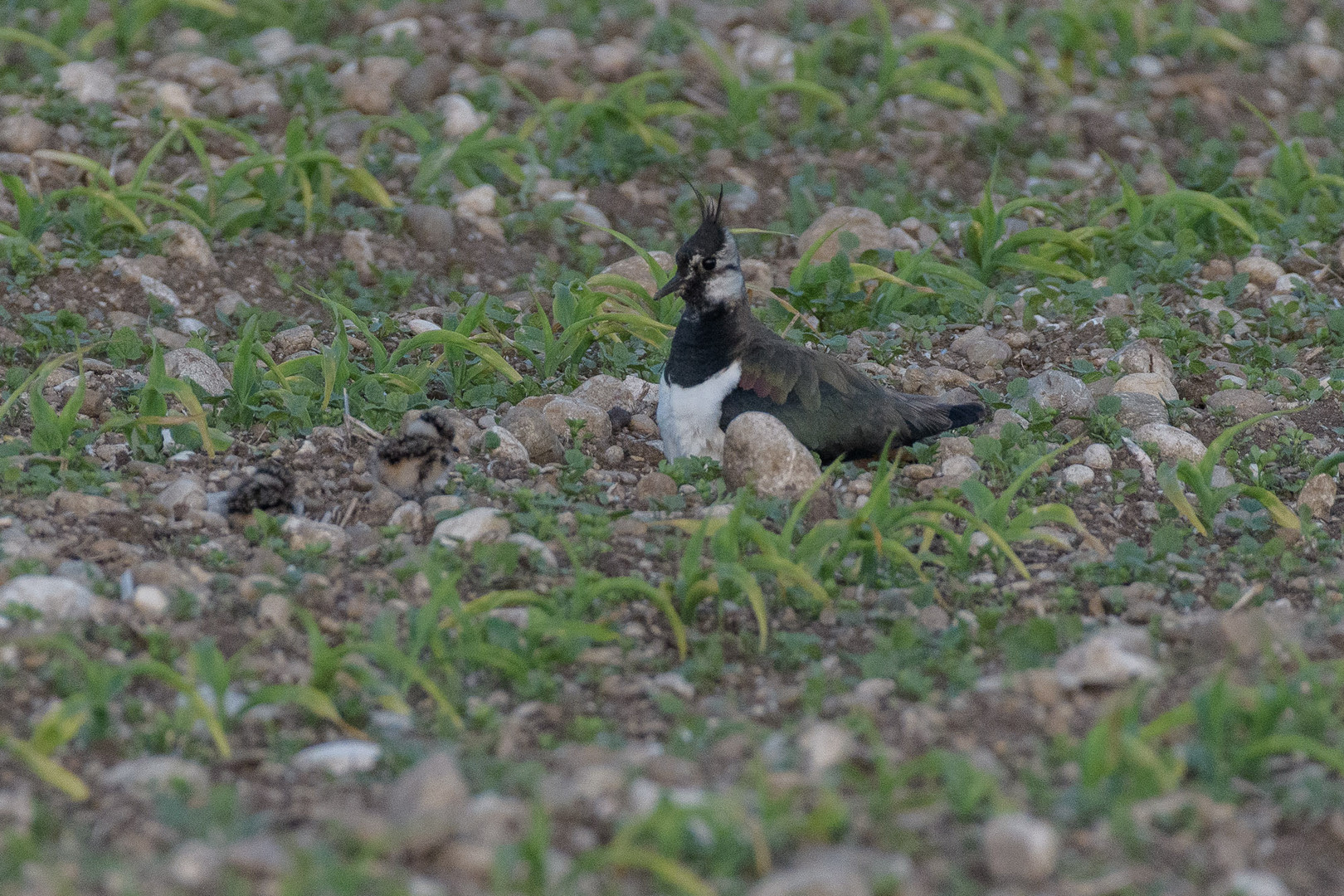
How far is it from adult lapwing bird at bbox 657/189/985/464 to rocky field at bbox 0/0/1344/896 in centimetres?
17

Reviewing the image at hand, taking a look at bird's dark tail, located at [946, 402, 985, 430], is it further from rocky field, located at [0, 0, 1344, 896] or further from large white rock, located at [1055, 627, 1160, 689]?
large white rock, located at [1055, 627, 1160, 689]

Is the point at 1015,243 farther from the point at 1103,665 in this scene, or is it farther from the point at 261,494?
the point at 261,494

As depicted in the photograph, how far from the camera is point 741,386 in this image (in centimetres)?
476

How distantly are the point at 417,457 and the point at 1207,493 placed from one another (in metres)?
2.35

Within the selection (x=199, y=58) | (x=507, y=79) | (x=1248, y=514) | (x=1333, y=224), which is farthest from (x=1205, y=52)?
(x=199, y=58)

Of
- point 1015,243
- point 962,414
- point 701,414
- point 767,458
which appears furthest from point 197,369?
point 1015,243

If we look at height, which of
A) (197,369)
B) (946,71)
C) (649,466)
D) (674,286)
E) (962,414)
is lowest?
(649,466)

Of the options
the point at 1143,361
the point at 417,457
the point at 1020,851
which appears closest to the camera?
the point at 1020,851

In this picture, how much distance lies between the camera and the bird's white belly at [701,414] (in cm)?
475

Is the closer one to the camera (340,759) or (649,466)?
(340,759)

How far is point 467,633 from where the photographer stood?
354cm

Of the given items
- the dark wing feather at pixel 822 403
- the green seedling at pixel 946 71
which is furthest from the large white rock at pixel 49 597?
the green seedling at pixel 946 71

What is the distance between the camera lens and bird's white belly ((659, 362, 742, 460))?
4.75m

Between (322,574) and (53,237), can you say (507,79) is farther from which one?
(322,574)
